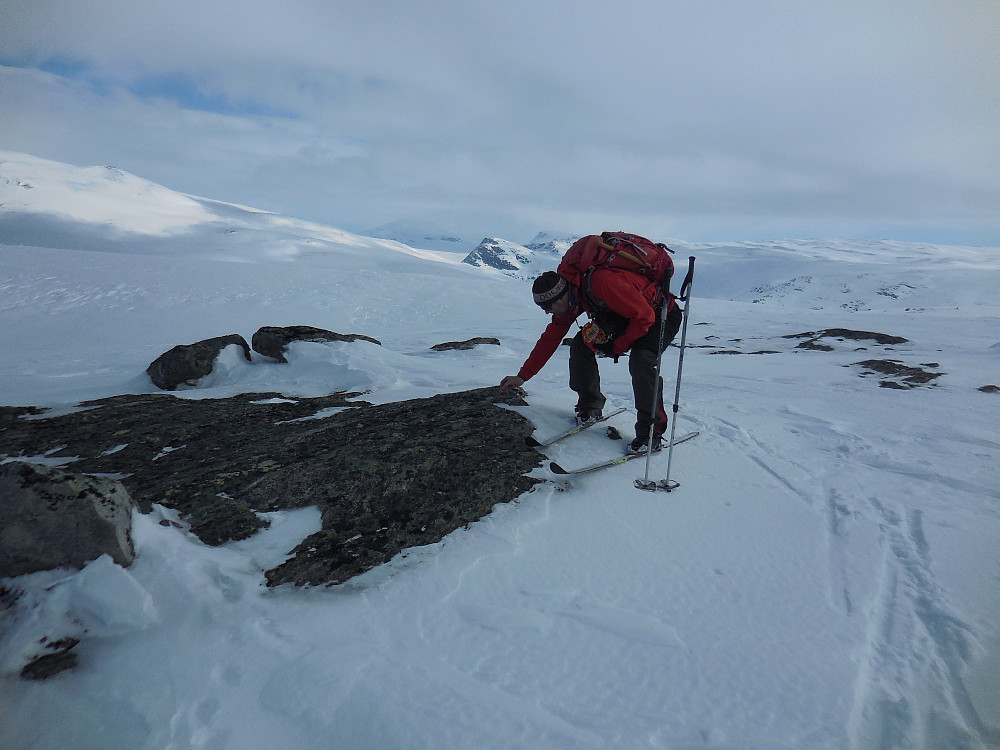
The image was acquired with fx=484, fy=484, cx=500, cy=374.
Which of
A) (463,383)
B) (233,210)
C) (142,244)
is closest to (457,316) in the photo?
(463,383)

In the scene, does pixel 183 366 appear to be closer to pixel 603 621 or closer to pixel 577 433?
A: pixel 577 433

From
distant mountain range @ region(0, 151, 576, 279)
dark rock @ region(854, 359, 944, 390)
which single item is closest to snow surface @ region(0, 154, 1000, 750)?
dark rock @ region(854, 359, 944, 390)

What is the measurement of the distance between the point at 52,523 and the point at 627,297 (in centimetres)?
367

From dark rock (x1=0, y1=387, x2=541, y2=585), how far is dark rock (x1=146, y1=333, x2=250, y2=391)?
82.3 inches

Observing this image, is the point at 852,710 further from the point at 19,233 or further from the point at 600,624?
the point at 19,233

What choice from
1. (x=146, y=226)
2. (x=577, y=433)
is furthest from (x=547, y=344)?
(x=146, y=226)

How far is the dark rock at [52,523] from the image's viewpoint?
2.04m

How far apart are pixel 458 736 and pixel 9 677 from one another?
1.63 m

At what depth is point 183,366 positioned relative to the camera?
7602mm

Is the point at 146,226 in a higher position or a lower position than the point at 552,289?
higher

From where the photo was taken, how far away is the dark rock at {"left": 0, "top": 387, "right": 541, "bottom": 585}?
2746mm

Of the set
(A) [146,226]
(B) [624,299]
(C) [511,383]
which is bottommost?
(C) [511,383]

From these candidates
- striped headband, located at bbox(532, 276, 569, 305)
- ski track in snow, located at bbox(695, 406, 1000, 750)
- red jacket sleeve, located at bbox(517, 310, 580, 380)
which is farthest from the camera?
red jacket sleeve, located at bbox(517, 310, 580, 380)

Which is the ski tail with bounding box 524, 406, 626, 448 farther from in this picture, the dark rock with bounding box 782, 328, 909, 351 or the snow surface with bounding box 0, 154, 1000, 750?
the dark rock with bounding box 782, 328, 909, 351
